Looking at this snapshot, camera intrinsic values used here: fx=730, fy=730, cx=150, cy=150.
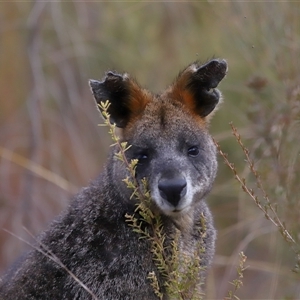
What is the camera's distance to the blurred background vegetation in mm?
6645

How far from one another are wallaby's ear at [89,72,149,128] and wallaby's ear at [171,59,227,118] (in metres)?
0.24

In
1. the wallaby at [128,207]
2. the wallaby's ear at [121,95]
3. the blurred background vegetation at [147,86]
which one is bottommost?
the blurred background vegetation at [147,86]

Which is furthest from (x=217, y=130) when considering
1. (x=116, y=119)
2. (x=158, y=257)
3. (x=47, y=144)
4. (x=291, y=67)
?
(x=158, y=257)

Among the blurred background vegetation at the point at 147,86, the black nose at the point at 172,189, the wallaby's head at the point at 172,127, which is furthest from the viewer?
the blurred background vegetation at the point at 147,86

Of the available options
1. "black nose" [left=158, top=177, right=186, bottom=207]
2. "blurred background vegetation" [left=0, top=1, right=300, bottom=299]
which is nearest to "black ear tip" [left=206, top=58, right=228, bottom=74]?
"black nose" [left=158, top=177, right=186, bottom=207]

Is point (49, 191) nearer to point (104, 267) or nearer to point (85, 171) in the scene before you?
point (85, 171)

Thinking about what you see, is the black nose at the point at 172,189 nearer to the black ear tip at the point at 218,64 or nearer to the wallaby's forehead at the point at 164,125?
the wallaby's forehead at the point at 164,125

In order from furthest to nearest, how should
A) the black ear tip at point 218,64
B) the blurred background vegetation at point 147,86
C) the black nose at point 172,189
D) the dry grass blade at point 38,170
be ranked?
the dry grass blade at point 38,170 → the blurred background vegetation at point 147,86 → the black ear tip at point 218,64 → the black nose at point 172,189

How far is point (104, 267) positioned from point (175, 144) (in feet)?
2.85

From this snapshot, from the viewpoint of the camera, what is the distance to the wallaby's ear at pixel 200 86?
4609mm

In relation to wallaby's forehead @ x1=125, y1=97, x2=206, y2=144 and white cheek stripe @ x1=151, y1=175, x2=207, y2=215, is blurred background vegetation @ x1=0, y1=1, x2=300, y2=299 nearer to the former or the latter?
wallaby's forehead @ x1=125, y1=97, x2=206, y2=144

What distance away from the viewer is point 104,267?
4.47 m

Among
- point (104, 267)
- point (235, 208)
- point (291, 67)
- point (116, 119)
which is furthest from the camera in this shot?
point (235, 208)

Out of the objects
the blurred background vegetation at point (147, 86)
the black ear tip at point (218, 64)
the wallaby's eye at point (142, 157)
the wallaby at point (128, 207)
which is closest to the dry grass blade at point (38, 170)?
the blurred background vegetation at point (147, 86)
